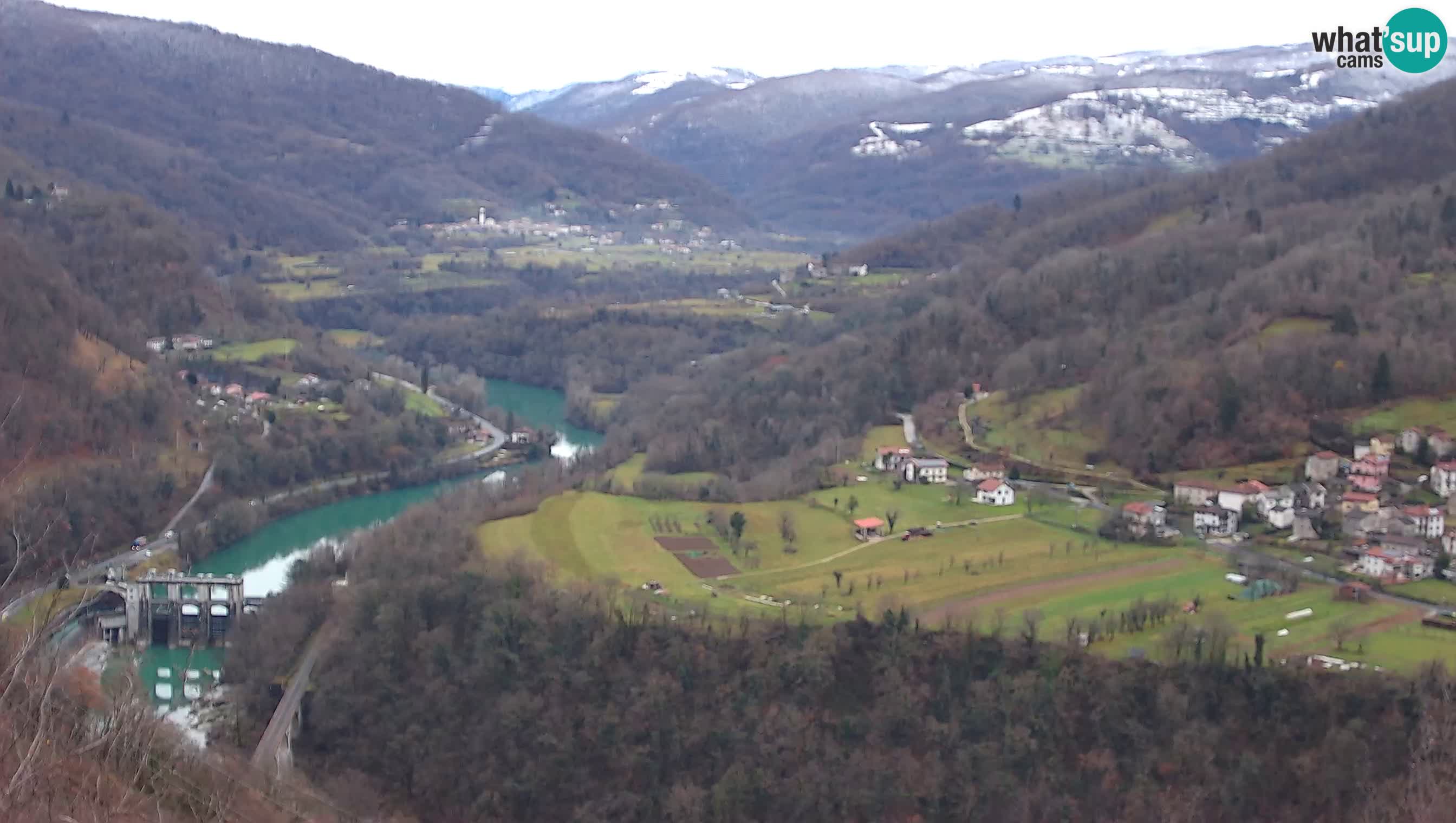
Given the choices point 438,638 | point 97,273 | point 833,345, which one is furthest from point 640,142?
point 438,638

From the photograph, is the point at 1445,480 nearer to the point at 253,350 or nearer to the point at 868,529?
the point at 868,529

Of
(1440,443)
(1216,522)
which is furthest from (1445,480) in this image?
(1216,522)

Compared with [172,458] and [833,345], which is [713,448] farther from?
[172,458]

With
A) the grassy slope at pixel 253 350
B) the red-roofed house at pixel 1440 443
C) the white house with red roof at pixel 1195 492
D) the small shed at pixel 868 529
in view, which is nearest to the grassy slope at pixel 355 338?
the grassy slope at pixel 253 350

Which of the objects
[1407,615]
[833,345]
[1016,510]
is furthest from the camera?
[833,345]

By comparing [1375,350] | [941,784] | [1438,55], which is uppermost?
[1438,55]
